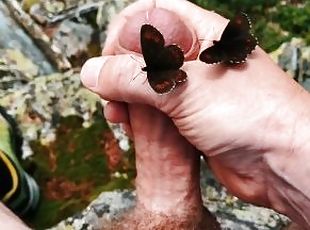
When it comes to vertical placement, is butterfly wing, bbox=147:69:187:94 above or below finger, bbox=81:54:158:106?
above

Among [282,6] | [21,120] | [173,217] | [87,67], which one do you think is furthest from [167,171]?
[282,6]

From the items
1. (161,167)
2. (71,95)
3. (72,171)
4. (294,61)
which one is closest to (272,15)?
(294,61)

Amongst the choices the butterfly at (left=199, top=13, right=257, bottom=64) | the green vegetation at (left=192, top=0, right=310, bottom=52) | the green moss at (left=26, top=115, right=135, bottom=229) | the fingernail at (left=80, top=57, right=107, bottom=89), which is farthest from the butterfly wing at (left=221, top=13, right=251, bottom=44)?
the green vegetation at (left=192, top=0, right=310, bottom=52)

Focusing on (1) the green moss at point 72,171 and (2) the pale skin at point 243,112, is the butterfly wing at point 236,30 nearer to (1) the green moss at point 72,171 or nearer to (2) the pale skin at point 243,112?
(2) the pale skin at point 243,112

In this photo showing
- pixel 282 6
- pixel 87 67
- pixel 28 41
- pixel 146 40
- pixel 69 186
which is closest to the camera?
pixel 146 40

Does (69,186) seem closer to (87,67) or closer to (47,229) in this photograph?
(47,229)

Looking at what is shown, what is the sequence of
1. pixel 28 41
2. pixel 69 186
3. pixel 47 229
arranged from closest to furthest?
1. pixel 47 229
2. pixel 69 186
3. pixel 28 41

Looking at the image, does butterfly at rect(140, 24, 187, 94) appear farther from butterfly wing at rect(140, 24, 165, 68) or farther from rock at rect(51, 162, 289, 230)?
rock at rect(51, 162, 289, 230)
